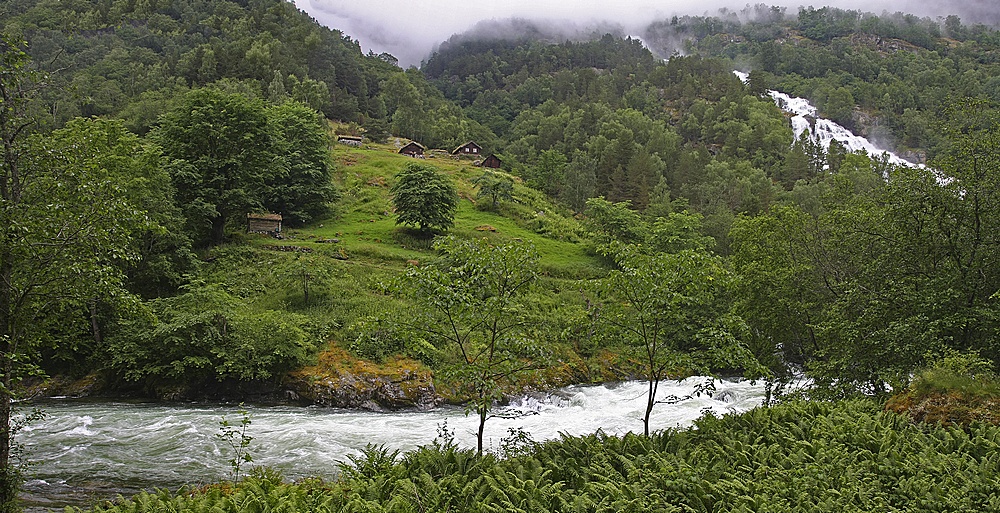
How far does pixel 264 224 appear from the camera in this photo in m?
42.5

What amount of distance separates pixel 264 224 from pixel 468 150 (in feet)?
178

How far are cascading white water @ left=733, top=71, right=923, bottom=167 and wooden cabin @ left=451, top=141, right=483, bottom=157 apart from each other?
202 ft

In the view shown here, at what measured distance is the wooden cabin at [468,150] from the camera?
92825 millimetres

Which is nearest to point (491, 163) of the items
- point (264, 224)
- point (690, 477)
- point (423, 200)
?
point (423, 200)

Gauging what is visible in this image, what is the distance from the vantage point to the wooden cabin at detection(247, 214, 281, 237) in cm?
4216

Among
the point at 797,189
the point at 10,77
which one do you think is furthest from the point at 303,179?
the point at 797,189

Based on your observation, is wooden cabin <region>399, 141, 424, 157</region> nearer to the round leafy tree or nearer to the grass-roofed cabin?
the grass-roofed cabin

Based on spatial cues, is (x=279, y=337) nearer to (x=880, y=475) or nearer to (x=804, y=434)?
(x=804, y=434)

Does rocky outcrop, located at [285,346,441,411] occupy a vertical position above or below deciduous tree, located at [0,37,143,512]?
below

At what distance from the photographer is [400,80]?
118188 millimetres

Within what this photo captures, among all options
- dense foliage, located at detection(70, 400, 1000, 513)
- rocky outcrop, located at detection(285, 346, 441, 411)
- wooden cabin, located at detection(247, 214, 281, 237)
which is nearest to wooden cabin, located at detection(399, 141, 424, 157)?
wooden cabin, located at detection(247, 214, 281, 237)

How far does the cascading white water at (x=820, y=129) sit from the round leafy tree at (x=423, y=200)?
90.5 m

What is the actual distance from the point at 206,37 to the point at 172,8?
57.5ft

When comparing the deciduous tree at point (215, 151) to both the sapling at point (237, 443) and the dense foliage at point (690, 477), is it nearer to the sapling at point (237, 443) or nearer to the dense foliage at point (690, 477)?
the sapling at point (237, 443)
